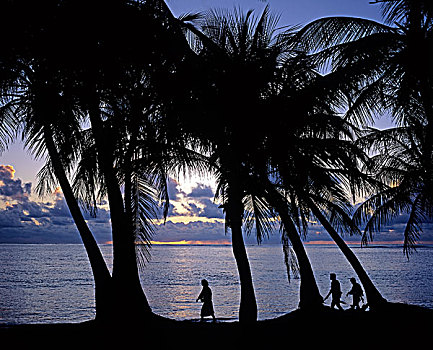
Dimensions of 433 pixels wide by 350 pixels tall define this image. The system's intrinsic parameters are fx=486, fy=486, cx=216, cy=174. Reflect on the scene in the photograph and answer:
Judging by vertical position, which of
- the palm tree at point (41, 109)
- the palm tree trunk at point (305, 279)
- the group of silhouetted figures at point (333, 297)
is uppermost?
the palm tree at point (41, 109)

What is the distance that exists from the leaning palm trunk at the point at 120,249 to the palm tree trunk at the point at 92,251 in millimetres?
219

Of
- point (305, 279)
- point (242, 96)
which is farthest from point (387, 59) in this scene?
point (305, 279)

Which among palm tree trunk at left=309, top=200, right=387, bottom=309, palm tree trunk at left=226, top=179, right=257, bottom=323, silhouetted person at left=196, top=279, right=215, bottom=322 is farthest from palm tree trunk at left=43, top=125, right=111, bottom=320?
palm tree trunk at left=309, top=200, right=387, bottom=309

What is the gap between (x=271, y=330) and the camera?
37.6ft

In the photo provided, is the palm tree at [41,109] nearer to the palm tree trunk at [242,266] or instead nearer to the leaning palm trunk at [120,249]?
the leaning palm trunk at [120,249]

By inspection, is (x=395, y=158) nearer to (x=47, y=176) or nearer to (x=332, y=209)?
(x=332, y=209)

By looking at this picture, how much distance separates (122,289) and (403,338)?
6.25 meters

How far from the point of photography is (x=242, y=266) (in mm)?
9000

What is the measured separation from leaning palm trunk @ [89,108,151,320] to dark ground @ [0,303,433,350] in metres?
0.44

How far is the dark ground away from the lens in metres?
9.27

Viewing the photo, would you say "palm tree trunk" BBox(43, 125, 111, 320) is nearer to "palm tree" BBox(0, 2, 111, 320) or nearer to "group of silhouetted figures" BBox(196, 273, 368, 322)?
"palm tree" BBox(0, 2, 111, 320)

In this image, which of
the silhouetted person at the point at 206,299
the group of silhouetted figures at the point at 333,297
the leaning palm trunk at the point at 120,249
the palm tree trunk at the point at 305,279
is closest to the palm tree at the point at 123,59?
the leaning palm trunk at the point at 120,249

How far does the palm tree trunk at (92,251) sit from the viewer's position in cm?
1132

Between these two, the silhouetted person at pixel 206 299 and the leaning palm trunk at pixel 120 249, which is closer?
the leaning palm trunk at pixel 120 249
